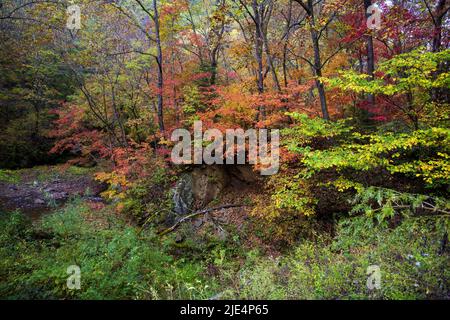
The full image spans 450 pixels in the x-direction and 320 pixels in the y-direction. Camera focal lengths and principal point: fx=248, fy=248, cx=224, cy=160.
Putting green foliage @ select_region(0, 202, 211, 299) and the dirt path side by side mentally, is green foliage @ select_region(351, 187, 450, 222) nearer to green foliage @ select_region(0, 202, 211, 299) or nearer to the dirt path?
green foliage @ select_region(0, 202, 211, 299)

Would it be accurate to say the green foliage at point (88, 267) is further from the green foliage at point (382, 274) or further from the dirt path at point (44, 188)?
the dirt path at point (44, 188)

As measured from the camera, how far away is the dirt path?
42.2 ft

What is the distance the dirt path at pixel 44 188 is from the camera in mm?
12867

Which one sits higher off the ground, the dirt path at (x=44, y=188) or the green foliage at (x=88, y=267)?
the dirt path at (x=44, y=188)

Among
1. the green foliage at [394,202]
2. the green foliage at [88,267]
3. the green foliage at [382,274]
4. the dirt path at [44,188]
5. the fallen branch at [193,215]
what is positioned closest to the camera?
the green foliage at [382,274]

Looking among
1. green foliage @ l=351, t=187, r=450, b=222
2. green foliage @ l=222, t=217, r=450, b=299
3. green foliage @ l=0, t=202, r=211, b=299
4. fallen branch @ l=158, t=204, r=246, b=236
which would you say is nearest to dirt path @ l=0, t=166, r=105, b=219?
green foliage @ l=0, t=202, r=211, b=299

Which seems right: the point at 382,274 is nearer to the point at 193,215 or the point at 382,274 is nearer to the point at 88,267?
the point at 88,267

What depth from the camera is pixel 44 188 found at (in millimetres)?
15250

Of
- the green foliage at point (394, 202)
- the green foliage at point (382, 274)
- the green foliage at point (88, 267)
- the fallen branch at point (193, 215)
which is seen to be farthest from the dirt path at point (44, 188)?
the green foliage at point (394, 202)

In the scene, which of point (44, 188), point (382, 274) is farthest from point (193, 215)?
point (44, 188)

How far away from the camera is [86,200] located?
1312 cm

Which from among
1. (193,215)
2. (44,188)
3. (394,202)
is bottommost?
(193,215)
